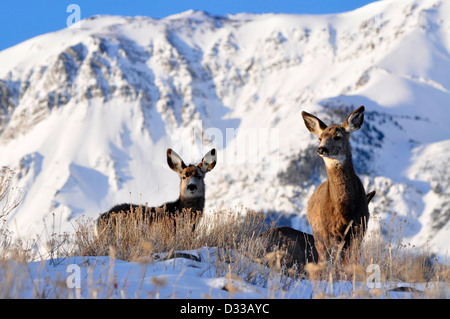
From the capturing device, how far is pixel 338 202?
311 inches

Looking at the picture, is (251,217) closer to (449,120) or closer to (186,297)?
(186,297)

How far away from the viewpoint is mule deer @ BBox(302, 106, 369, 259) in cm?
779

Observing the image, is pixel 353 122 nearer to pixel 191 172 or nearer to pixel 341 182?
pixel 341 182

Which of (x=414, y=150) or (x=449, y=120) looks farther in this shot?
(x=449, y=120)

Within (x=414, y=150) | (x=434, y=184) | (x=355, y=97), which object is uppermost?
(x=355, y=97)

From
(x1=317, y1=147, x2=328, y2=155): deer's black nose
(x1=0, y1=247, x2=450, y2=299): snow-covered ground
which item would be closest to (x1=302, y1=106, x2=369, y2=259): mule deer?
(x1=317, y1=147, x2=328, y2=155): deer's black nose

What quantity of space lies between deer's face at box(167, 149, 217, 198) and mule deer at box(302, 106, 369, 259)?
243cm

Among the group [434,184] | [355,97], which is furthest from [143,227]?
[355,97]

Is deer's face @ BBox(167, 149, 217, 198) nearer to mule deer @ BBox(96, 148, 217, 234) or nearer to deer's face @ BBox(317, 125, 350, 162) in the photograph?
mule deer @ BBox(96, 148, 217, 234)

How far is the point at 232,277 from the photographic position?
5.47 meters

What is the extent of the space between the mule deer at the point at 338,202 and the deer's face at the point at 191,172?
2431mm

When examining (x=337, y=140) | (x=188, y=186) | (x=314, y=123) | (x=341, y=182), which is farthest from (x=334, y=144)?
(x=188, y=186)

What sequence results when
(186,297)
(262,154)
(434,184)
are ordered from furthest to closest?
(262,154), (434,184), (186,297)
